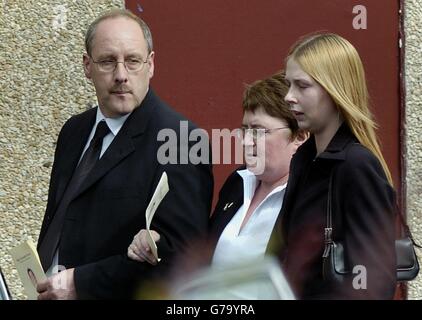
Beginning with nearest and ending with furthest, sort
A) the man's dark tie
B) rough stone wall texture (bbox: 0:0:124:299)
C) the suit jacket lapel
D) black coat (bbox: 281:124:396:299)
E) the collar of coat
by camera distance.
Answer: black coat (bbox: 281:124:396:299) → the collar of coat → the man's dark tie → the suit jacket lapel → rough stone wall texture (bbox: 0:0:124:299)

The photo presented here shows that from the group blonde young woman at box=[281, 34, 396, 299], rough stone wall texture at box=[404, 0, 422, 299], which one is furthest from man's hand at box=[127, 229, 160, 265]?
rough stone wall texture at box=[404, 0, 422, 299]

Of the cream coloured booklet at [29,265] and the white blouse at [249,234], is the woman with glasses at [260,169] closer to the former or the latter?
the white blouse at [249,234]

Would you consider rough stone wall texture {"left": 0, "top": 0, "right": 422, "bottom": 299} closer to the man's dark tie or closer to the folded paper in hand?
the man's dark tie

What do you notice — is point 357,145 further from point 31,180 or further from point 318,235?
point 31,180

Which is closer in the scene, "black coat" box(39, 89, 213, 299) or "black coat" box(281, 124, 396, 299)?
"black coat" box(281, 124, 396, 299)

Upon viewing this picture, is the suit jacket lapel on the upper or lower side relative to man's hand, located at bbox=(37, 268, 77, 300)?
upper

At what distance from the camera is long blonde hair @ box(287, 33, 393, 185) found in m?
3.65

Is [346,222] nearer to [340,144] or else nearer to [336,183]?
[336,183]

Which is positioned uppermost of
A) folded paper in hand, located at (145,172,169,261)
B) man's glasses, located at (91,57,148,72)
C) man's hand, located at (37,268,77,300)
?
man's glasses, located at (91,57,148,72)

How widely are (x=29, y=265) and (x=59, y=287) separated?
0.14 meters

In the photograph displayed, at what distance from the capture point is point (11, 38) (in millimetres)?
6328

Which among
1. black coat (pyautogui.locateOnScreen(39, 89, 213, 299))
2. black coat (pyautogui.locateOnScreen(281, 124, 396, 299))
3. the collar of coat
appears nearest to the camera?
black coat (pyautogui.locateOnScreen(281, 124, 396, 299))

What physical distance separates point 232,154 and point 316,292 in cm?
261
